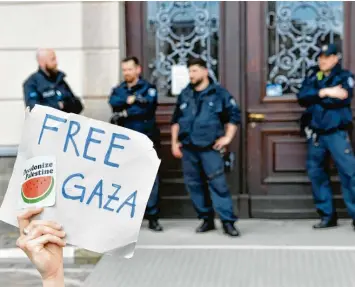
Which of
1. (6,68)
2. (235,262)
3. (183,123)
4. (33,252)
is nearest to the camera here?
(33,252)

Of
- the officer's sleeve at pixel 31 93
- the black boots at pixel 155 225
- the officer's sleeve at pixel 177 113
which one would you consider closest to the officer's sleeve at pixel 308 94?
the officer's sleeve at pixel 177 113

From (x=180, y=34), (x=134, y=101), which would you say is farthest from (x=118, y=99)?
(x=180, y=34)

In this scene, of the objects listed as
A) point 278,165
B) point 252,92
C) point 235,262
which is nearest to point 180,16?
point 252,92

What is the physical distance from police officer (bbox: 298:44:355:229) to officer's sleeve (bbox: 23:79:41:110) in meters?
2.62

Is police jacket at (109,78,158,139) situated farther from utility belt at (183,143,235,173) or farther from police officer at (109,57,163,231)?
utility belt at (183,143,235,173)

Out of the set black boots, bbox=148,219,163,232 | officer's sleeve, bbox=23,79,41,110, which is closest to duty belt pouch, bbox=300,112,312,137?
black boots, bbox=148,219,163,232

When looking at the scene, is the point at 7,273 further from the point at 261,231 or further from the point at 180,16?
the point at 180,16

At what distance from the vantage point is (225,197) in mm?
7340

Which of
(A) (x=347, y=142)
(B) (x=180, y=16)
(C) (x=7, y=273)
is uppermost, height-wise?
(B) (x=180, y=16)

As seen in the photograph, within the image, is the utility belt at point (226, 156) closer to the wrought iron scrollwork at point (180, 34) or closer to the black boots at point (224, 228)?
the black boots at point (224, 228)

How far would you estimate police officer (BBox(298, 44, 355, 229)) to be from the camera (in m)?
7.20

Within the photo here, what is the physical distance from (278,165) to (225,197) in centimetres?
111

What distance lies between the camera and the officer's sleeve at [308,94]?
7.24m

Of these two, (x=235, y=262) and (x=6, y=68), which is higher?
(x=6, y=68)
